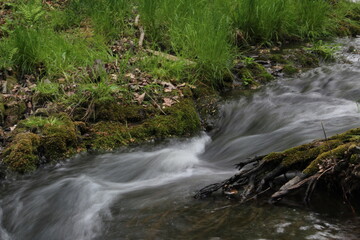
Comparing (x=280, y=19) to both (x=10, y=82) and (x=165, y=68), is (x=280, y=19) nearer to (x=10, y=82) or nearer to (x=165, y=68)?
(x=165, y=68)

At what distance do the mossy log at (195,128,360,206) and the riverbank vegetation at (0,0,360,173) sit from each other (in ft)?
6.20

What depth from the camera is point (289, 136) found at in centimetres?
402

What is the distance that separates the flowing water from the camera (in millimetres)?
2346

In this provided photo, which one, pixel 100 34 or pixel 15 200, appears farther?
pixel 100 34

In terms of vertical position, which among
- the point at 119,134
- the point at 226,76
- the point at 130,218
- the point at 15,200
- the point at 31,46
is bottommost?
the point at 130,218

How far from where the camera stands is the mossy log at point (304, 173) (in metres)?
2.34

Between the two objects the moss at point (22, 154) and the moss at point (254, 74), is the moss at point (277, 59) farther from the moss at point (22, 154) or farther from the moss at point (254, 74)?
the moss at point (22, 154)

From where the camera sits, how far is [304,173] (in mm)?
2447

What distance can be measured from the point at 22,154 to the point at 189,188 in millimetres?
1723

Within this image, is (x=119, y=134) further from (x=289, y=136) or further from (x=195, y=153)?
(x=289, y=136)

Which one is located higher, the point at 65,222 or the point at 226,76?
the point at 226,76

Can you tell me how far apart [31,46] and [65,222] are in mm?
3147

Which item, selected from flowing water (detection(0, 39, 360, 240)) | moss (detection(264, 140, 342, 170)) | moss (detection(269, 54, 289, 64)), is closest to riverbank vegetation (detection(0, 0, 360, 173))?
moss (detection(269, 54, 289, 64))

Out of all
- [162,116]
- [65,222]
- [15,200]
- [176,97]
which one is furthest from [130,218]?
[176,97]
